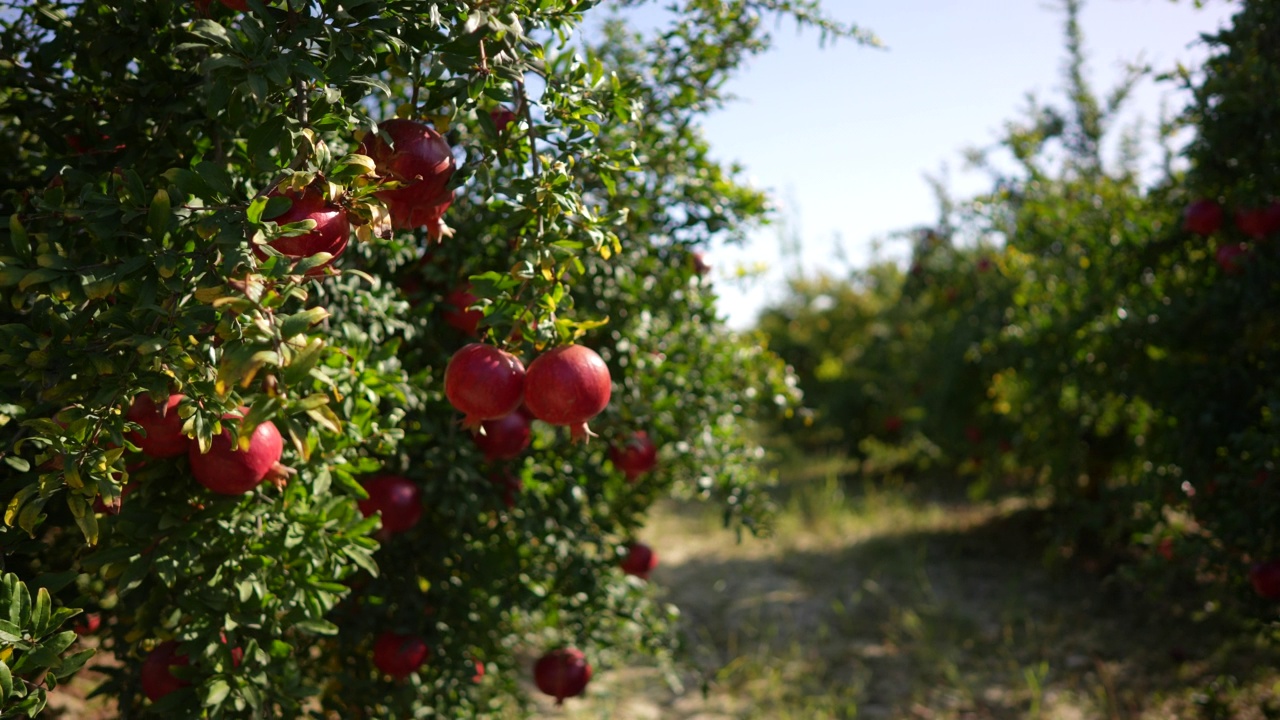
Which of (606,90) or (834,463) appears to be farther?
(834,463)

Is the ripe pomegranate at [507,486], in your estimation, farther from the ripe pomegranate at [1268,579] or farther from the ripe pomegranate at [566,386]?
the ripe pomegranate at [1268,579]

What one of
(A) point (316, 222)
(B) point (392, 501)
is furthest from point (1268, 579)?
(A) point (316, 222)

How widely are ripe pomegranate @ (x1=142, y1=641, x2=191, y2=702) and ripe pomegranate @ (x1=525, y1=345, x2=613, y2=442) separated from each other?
839 mm

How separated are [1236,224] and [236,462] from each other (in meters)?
3.15

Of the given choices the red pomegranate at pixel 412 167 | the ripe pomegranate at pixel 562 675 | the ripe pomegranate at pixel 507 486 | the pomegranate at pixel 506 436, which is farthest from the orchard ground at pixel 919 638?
the red pomegranate at pixel 412 167

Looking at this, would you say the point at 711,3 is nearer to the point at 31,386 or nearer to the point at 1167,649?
the point at 31,386

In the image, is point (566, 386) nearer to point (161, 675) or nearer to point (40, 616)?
point (40, 616)

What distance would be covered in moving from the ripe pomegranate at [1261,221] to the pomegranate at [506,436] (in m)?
2.35

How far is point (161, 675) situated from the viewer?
4.66ft

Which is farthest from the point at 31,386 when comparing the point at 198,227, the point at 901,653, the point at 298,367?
the point at 901,653

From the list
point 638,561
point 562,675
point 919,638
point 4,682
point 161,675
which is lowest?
point 919,638

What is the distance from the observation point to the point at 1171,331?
9.64 feet

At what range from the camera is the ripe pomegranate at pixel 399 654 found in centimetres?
180

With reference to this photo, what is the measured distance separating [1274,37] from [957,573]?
317 centimetres
